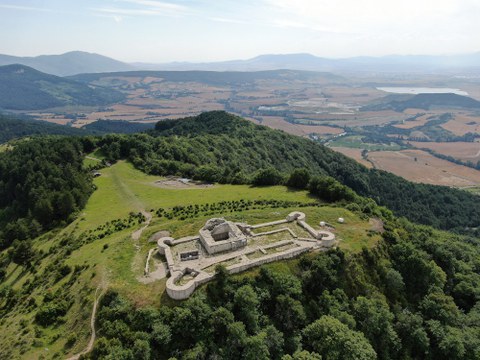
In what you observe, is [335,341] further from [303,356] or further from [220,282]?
[220,282]

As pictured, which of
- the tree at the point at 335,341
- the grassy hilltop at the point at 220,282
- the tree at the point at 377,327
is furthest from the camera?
the tree at the point at 377,327

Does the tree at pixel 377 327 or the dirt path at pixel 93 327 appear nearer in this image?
the dirt path at pixel 93 327

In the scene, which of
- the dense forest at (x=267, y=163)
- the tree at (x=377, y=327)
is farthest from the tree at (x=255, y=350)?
the dense forest at (x=267, y=163)

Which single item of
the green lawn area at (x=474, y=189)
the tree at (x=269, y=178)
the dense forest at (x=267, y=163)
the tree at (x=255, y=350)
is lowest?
the green lawn area at (x=474, y=189)

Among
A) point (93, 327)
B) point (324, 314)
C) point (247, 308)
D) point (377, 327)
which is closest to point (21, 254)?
point (93, 327)

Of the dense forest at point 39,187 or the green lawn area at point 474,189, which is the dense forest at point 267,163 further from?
the green lawn area at point 474,189

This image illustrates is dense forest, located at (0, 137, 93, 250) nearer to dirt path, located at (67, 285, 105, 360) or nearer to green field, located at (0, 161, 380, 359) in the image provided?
green field, located at (0, 161, 380, 359)

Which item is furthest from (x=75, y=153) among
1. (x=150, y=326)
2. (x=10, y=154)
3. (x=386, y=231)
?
(x=386, y=231)

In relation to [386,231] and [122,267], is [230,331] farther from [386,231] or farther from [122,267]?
[386,231]
